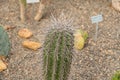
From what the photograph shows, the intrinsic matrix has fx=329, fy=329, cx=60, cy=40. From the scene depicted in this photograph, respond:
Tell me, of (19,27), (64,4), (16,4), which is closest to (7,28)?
(19,27)

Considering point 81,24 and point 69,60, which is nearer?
point 69,60

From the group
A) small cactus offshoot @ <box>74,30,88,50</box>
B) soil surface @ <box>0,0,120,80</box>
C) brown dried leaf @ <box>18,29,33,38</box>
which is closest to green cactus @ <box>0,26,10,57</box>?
soil surface @ <box>0,0,120,80</box>

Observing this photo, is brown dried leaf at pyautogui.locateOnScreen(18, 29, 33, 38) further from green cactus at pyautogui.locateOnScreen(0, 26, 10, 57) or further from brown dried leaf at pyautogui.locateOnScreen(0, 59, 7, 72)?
brown dried leaf at pyautogui.locateOnScreen(0, 59, 7, 72)

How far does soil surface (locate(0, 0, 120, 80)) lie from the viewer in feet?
12.4

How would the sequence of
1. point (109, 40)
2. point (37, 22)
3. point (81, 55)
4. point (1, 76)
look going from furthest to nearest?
→ point (37, 22) < point (109, 40) < point (81, 55) < point (1, 76)

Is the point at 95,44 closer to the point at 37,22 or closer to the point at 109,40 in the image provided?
the point at 109,40

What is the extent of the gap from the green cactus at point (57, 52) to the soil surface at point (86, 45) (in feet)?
1.59

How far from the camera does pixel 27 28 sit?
14.6ft

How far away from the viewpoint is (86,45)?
420 centimetres

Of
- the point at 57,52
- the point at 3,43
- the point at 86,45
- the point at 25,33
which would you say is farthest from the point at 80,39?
the point at 57,52

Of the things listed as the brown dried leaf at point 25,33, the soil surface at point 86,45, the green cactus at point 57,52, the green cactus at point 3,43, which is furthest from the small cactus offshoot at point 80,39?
the green cactus at point 57,52

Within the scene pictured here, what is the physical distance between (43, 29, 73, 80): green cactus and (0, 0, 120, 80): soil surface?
0.48 m

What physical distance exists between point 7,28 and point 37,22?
1.42 ft

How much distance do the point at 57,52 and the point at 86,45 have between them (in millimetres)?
1548
